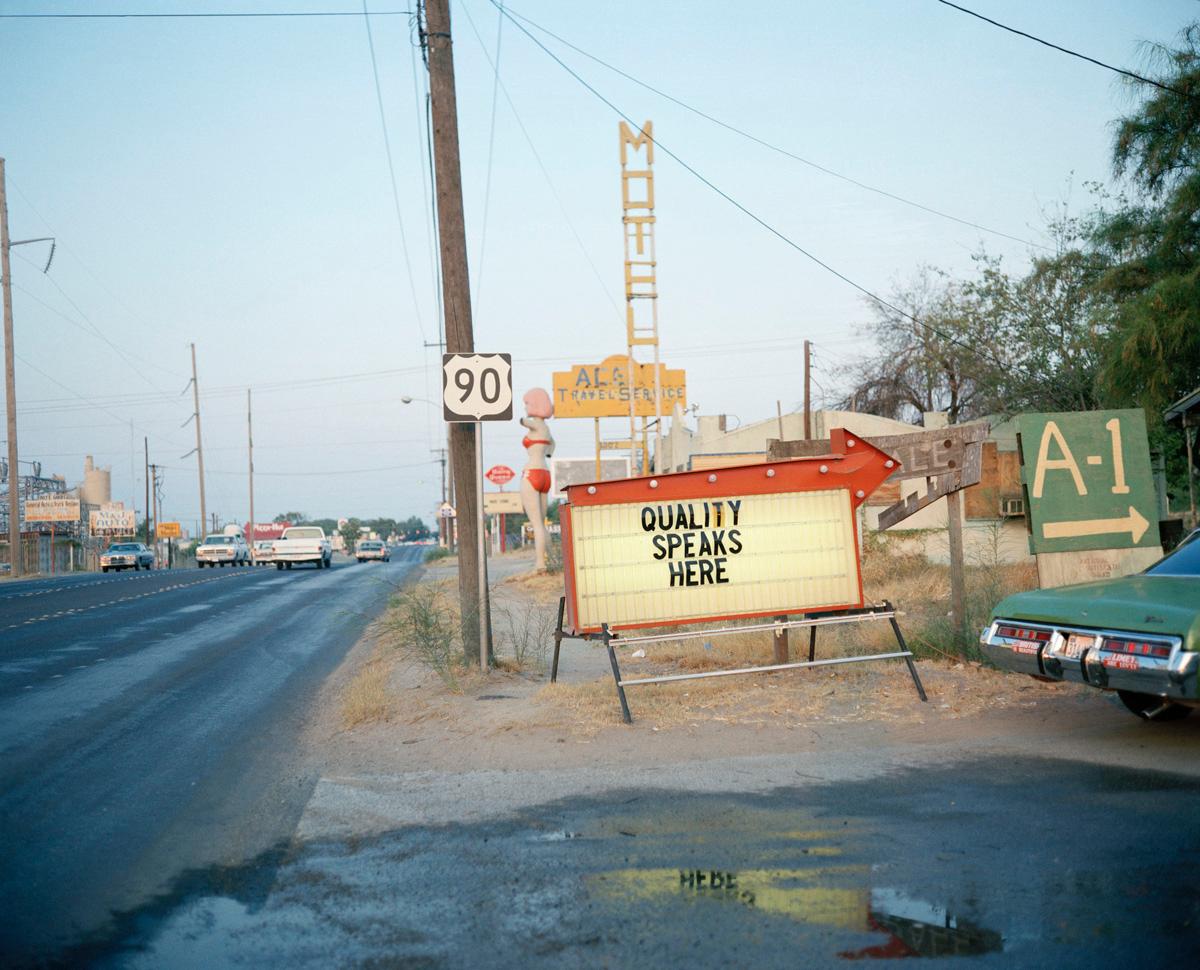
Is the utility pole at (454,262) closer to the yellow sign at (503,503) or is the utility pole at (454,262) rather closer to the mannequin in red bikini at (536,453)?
the mannequin in red bikini at (536,453)

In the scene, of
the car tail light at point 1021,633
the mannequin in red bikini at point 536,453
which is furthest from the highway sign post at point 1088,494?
the mannequin in red bikini at point 536,453

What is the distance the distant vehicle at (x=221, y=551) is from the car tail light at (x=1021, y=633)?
172ft

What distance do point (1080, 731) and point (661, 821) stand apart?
3.58 meters

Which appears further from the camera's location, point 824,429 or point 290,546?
point 290,546

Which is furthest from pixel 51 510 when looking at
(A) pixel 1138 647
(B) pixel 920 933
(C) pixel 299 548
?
(B) pixel 920 933

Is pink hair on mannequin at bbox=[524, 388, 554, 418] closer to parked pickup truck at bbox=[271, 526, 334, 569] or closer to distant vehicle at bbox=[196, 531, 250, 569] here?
parked pickup truck at bbox=[271, 526, 334, 569]

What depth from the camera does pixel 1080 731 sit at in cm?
774

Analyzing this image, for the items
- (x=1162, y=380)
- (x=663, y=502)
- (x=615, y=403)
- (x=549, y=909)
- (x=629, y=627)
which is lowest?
(x=549, y=909)

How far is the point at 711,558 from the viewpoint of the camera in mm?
9289

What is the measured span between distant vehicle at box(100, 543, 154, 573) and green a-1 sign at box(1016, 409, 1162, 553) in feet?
174

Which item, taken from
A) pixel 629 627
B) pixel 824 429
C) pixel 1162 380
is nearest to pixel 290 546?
pixel 824 429

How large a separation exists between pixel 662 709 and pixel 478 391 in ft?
11.7

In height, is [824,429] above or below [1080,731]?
above

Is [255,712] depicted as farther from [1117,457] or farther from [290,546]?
[290,546]
